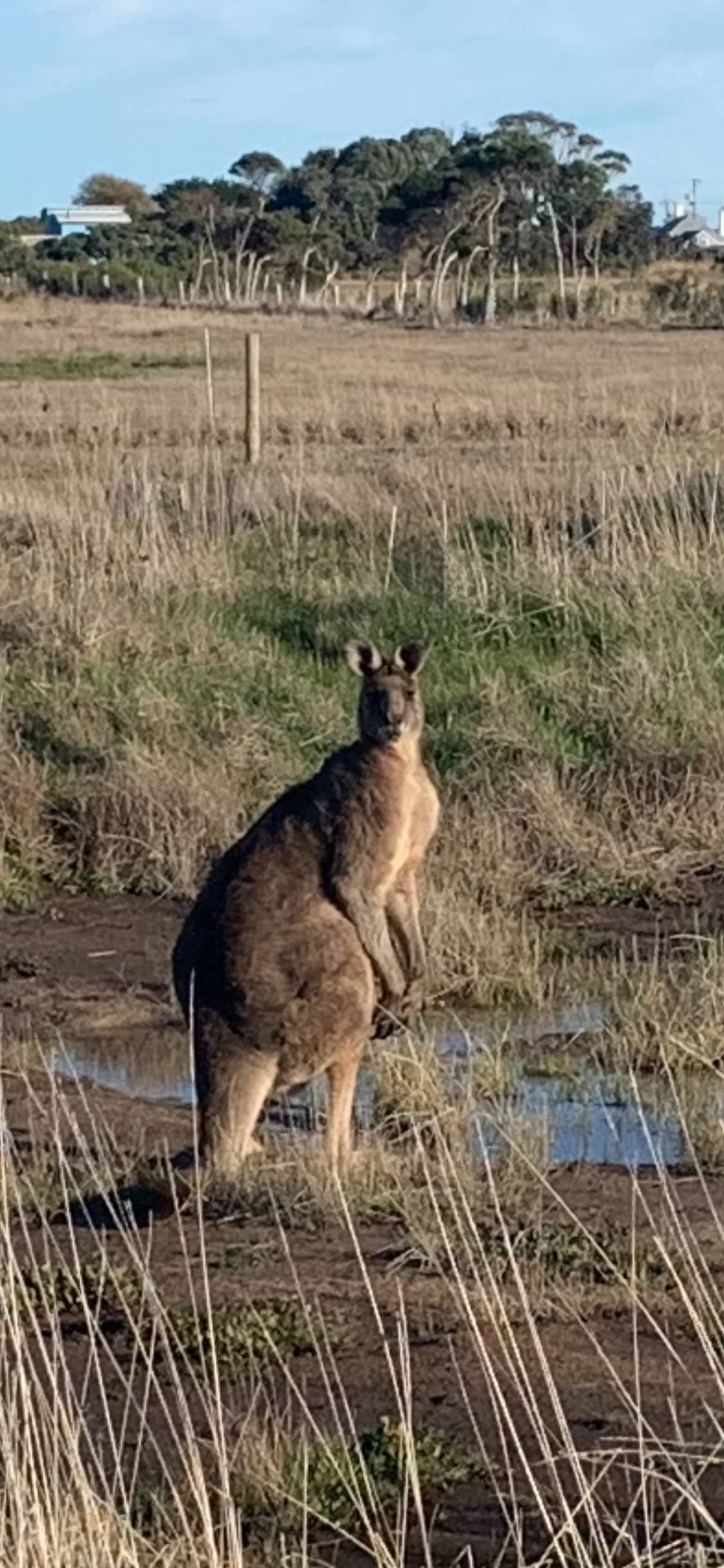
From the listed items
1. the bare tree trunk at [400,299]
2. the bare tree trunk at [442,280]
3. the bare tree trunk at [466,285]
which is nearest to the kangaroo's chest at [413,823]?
the bare tree trunk at [442,280]

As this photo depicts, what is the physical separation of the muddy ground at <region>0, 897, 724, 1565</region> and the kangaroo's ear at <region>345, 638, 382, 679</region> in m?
1.53

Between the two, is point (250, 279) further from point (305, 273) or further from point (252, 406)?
point (252, 406)

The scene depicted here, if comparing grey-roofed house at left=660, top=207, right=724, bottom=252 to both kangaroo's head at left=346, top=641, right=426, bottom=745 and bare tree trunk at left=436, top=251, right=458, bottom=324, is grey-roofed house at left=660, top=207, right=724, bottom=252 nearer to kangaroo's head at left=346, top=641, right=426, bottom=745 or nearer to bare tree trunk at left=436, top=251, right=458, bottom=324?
bare tree trunk at left=436, top=251, right=458, bottom=324

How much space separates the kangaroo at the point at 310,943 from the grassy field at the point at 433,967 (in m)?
0.23

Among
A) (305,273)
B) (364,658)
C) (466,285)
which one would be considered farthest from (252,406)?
(305,273)

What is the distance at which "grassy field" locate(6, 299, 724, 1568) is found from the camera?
425cm

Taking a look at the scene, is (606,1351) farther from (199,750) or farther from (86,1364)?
(199,750)

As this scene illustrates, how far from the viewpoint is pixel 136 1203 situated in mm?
5855

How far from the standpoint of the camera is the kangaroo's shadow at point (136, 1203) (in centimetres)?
580

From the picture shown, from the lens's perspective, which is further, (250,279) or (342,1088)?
(250,279)

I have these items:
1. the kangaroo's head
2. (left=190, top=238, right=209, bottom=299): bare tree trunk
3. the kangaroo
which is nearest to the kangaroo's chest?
the kangaroo

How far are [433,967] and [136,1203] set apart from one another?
11.5 feet

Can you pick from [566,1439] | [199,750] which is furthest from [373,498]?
[566,1439]

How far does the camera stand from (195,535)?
15.0m
